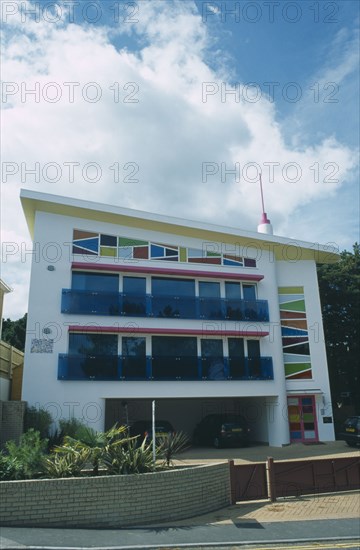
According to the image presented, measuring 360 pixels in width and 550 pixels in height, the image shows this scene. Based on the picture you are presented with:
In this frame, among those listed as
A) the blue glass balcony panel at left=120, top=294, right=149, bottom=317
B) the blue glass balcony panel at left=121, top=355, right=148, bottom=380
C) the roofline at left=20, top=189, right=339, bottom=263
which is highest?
the roofline at left=20, top=189, right=339, bottom=263

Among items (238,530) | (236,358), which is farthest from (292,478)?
(236,358)

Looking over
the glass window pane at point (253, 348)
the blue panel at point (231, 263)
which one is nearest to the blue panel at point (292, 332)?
the glass window pane at point (253, 348)

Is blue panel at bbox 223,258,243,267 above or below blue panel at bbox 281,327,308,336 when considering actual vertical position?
above

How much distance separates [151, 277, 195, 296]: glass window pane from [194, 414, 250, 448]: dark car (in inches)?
224

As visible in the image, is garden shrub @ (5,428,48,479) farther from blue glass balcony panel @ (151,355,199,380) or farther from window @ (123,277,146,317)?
window @ (123,277,146,317)

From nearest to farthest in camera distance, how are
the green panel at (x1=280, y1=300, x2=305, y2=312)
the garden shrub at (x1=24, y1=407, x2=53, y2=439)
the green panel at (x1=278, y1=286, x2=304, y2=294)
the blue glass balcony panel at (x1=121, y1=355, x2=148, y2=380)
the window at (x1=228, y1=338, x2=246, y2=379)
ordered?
the garden shrub at (x1=24, y1=407, x2=53, y2=439) → the blue glass balcony panel at (x1=121, y1=355, x2=148, y2=380) → the window at (x1=228, y1=338, x2=246, y2=379) → the green panel at (x1=280, y1=300, x2=305, y2=312) → the green panel at (x1=278, y1=286, x2=304, y2=294)

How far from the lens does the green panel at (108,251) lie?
67.1 ft

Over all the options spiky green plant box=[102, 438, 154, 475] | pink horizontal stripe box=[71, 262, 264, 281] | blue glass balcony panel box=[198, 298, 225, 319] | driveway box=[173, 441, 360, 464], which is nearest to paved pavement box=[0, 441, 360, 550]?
spiky green plant box=[102, 438, 154, 475]

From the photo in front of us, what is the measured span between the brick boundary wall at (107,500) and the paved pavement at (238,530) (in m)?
0.27

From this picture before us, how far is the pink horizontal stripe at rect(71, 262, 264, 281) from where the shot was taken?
65.2ft

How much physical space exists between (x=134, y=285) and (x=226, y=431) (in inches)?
287

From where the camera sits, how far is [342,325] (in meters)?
29.2

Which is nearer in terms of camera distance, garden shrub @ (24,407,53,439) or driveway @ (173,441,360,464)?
garden shrub @ (24,407,53,439)

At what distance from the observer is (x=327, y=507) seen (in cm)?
1141
